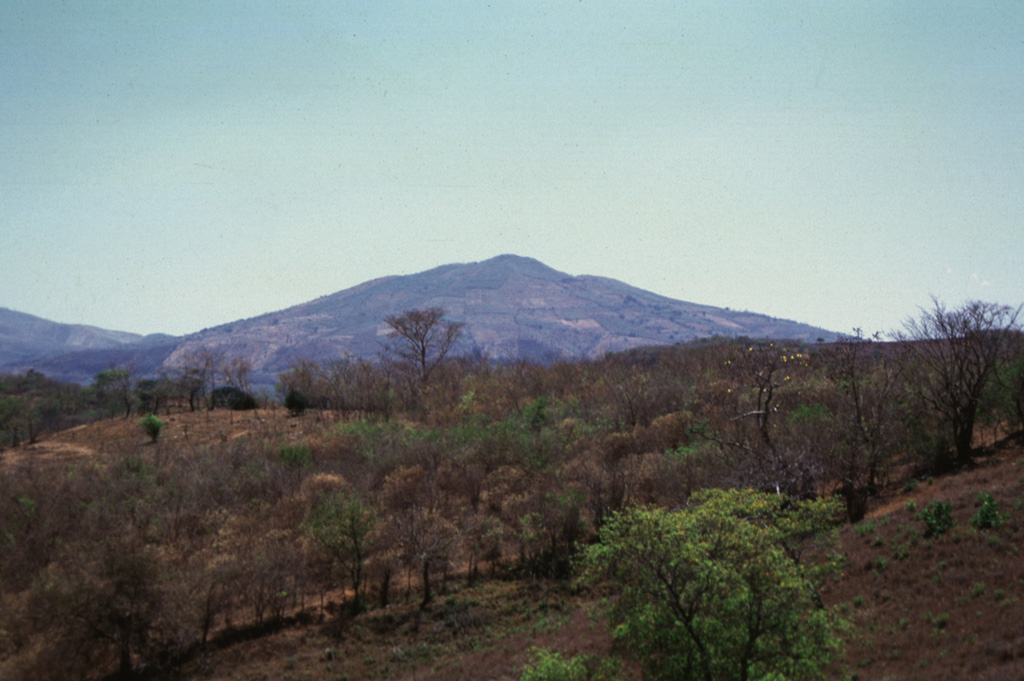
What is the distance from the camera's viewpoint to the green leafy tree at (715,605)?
1129 cm

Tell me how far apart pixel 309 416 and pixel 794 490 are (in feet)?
145

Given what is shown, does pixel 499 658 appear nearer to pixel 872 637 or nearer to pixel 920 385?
pixel 872 637

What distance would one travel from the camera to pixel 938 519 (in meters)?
20.9

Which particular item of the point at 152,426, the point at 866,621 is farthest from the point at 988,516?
the point at 152,426

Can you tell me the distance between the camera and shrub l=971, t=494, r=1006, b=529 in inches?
777

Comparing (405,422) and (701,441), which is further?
(405,422)

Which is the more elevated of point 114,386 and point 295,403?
point 295,403

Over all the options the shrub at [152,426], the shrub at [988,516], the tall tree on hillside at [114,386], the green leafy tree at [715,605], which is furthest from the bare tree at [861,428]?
the tall tree on hillside at [114,386]

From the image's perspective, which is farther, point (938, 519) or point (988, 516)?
point (938, 519)

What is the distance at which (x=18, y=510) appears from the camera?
2680 centimetres

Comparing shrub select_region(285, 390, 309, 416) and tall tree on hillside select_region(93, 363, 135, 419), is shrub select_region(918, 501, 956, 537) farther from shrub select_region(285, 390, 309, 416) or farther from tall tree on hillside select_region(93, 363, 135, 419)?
tall tree on hillside select_region(93, 363, 135, 419)

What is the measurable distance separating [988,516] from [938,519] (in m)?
1.48

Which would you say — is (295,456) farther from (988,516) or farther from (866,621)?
(988,516)

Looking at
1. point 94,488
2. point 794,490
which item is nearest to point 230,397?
point 94,488
